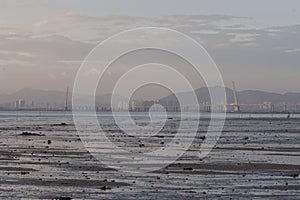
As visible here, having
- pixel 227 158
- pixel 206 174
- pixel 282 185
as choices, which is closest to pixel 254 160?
pixel 227 158

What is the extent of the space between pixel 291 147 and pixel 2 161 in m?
21.4

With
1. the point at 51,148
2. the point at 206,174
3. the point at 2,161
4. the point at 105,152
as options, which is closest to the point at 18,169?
the point at 2,161

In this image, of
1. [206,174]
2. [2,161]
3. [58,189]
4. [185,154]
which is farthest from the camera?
[185,154]

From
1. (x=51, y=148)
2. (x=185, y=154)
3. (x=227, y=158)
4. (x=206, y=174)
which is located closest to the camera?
(x=206, y=174)

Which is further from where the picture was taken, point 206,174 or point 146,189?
point 206,174

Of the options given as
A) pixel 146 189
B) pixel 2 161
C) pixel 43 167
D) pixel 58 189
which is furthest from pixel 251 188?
pixel 2 161

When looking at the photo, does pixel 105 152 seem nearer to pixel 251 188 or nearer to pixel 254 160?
pixel 254 160

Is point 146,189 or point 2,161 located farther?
point 2,161

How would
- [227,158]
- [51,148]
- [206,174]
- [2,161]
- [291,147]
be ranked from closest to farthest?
[206,174] → [2,161] → [227,158] → [51,148] → [291,147]

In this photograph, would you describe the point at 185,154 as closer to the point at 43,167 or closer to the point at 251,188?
the point at 43,167

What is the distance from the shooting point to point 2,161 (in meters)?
31.4

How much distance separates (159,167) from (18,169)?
20.0ft

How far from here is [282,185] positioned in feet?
73.6

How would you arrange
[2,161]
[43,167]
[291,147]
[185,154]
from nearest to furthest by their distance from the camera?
[43,167], [2,161], [185,154], [291,147]
